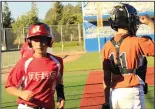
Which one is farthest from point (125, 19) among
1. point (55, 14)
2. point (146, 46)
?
point (55, 14)

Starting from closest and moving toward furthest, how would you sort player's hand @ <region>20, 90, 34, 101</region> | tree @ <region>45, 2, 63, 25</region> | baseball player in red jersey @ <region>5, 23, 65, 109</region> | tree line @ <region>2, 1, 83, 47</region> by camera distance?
player's hand @ <region>20, 90, 34, 101</region> → baseball player in red jersey @ <region>5, 23, 65, 109</region> → tree line @ <region>2, 1, 83, 47</region> → tree @ <region>45, 2, 63, 25</region>

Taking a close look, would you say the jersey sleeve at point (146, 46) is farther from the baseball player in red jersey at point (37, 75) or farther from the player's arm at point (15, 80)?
the player's arm at point (15, 80)

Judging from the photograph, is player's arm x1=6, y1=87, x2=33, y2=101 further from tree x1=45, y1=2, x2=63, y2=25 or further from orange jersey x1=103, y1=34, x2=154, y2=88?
tree x1=45, y1=2, x2=63, y2=25

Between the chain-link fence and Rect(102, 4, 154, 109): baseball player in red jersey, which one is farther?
the chain-link fence

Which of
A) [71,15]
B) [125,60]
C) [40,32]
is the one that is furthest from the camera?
[71,15]

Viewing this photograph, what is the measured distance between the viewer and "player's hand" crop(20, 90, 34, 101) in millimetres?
3043

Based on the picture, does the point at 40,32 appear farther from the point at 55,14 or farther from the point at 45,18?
the point at 55,14

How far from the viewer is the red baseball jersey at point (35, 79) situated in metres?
3.18

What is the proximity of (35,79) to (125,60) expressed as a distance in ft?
2.60

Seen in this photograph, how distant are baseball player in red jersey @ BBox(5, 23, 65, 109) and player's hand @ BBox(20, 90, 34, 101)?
1cm

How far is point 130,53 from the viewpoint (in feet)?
10.2

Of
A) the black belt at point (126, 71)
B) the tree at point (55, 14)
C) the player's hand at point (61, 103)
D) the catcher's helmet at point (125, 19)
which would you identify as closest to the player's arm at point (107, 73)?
the black belt at point (126, 71)

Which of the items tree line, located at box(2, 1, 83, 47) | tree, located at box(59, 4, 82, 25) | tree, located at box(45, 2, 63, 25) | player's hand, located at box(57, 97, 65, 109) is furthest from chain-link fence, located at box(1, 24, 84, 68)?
player's hand, located at box(57, 97, 65, 109)

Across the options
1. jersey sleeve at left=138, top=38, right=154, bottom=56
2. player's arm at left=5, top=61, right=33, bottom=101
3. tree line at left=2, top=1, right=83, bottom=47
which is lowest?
player's arm at left=5, top=61, right=33, bottom=101
